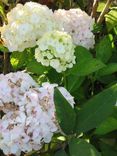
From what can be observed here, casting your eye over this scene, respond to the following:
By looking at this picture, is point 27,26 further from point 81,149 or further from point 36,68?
point 81,149

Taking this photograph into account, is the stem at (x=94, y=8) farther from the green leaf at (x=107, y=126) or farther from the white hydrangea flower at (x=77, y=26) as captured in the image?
the green leaf at (x=107, y=126)

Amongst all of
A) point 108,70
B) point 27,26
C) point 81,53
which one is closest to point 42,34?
point 27,26

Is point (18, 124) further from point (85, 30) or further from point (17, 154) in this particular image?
point (85, 30)

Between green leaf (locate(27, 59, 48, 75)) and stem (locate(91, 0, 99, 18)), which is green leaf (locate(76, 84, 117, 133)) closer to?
green leaf (locate(27, 59, 48, 75))

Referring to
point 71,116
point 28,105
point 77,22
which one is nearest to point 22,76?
point 28,105

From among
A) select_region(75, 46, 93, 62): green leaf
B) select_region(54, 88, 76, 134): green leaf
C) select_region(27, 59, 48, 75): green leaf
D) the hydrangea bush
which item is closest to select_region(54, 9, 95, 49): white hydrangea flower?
the hydrangea bush
